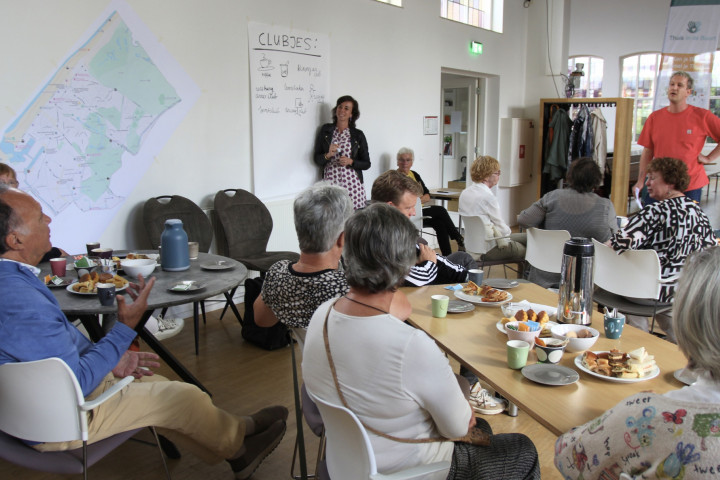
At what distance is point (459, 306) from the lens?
234 centimetres

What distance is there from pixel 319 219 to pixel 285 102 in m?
3.29

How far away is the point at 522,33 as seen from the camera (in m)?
8.17

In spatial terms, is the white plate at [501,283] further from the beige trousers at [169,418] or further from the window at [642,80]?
the window at [642,80]

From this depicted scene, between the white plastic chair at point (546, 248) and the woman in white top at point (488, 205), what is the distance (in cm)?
75

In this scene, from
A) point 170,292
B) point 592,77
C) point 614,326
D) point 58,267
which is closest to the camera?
point 614,326

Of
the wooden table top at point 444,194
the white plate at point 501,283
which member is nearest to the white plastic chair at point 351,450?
the white plate at point 501,283

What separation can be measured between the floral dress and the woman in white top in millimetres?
1233

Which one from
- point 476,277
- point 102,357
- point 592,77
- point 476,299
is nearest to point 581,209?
point 476,277

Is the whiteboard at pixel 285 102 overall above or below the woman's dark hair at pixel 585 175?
above

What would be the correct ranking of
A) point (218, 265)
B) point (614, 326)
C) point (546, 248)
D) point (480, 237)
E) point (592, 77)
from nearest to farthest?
point (614, 326) → point (218, 265) → point (546, 248) → point (480, 237) → point (592, 77)

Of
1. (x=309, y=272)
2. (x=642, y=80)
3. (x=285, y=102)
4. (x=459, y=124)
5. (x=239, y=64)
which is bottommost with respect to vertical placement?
(x=309, y=272)

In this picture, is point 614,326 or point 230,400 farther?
point 230,400

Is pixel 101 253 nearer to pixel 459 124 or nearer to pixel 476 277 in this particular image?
pixel 476 277

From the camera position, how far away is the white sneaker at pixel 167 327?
4121 millimetres
